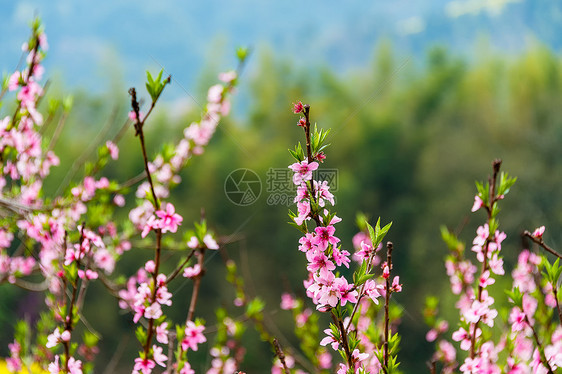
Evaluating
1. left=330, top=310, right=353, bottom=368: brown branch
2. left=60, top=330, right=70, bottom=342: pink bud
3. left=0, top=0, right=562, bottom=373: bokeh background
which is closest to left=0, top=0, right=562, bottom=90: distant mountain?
left=0, top=0, right=562, bottom=373: bokeh background

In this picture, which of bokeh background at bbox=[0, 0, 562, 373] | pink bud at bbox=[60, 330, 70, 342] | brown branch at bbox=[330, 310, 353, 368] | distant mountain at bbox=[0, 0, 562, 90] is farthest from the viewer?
distant mountain at bbox=[0, 0, 562, 90]

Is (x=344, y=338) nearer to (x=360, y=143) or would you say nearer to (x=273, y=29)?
(x=360, y=143)

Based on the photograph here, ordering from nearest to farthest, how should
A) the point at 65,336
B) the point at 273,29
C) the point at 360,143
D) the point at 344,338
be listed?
the point at 344,338 → the point at 65,336 → the point at 360,143 → the point at 273,29

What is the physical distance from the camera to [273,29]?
15914 millimetres

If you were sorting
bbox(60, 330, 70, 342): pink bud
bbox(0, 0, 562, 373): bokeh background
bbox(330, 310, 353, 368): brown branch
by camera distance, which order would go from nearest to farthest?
bbox(330, 310, 353, 368): brown branch
bbox(60, 330, 70, 342): pink bud
bbox(0, 0, 562, 373): bokeh background

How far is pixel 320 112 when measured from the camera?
378 inches

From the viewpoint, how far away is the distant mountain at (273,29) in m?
9.82

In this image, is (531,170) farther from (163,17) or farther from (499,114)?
(163,17)

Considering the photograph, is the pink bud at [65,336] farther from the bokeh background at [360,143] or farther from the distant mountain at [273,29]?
the bokeh background at [360,143]

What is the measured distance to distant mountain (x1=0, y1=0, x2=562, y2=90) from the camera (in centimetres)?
982

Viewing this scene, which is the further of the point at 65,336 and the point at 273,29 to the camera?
the point at 273,29

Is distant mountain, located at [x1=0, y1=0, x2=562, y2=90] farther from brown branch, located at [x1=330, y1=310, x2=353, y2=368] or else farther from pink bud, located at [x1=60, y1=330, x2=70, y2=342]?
brown branch, located at [x1=330, y1=310, x2=353, y2=368]

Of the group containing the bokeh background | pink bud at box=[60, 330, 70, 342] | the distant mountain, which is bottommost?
pink bud at box=[60, 330, 70, 342]

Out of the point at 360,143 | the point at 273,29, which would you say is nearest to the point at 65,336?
the point at 360,143
